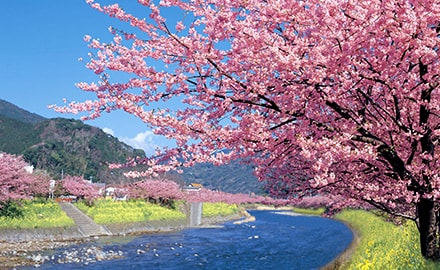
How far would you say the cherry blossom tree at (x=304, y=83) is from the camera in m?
5.96

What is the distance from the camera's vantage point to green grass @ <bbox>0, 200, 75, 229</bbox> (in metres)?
30.1

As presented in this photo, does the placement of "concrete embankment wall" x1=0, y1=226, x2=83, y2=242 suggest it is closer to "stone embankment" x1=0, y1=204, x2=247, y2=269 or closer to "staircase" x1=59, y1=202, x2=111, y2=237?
"stone embankment" x1=0, y1=204, x2=247, y2=269

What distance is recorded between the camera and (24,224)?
3084cm

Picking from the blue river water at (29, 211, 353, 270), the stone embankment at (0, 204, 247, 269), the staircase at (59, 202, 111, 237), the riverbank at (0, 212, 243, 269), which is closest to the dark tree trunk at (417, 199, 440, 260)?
the blue river water at (29, 211, 353, 270)

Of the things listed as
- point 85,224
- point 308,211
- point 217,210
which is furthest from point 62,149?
point 85,224

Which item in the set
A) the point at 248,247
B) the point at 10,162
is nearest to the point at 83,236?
the point at 10,162

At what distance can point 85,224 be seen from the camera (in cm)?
3772

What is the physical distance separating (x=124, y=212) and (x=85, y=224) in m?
7.24

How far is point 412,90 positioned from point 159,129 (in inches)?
159

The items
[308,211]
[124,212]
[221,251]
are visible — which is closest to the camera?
[221,251]

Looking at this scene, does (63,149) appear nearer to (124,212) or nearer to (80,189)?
(80,189)

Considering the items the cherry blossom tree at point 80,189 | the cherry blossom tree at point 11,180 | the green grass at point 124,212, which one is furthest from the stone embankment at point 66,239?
the cherry blossom tree at point 80,189

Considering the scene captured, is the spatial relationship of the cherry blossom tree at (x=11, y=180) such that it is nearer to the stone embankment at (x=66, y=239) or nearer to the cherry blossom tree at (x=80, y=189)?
the stone embankment at (x=66, y=239)

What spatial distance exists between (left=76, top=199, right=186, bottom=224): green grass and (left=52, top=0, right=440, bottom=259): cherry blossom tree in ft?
115
